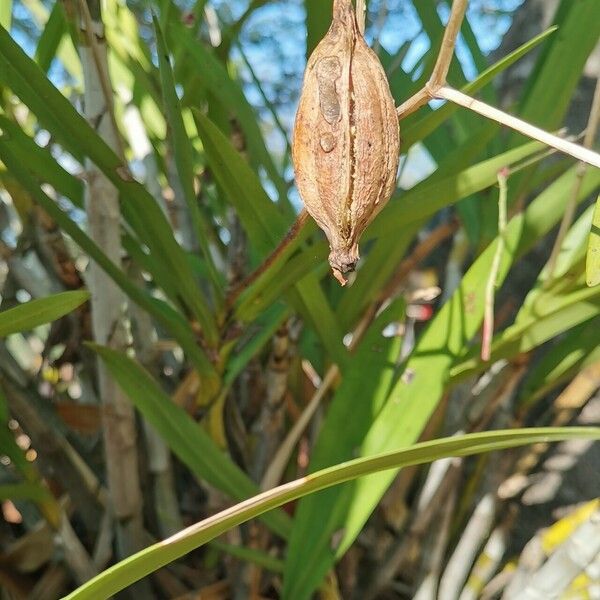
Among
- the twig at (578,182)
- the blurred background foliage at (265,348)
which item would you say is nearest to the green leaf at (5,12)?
the blurred background foliage at (265,348)

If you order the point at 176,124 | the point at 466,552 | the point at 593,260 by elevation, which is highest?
the point at 176,124

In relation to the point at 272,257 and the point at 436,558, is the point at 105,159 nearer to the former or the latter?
the point at 272,257

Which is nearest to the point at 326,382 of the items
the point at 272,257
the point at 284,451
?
the point at 284,451

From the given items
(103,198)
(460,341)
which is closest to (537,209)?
(460,341)

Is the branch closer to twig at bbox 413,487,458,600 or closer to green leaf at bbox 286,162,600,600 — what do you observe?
green leaf at bbox 286,162,600,600

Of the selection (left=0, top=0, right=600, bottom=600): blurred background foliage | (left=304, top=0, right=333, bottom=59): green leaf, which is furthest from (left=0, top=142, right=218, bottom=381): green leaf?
(left=304, top=0, right=333, bottom=59): green leaf

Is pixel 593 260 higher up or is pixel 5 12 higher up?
pixel 5 12
